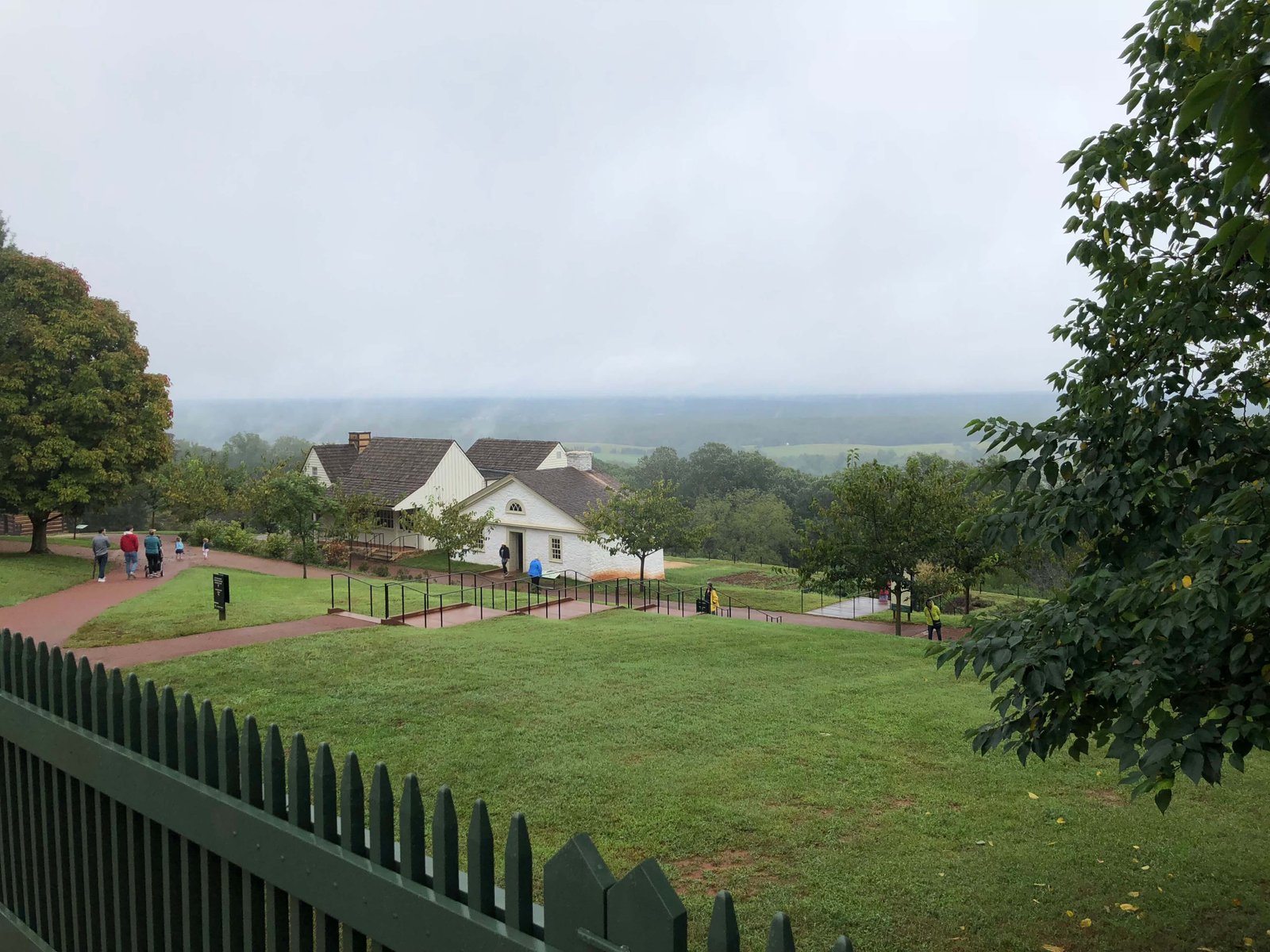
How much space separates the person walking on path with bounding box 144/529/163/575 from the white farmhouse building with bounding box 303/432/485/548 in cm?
1864

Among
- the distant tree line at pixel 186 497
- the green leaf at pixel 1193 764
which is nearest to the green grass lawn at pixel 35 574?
the distant tree line at pixel 186 497

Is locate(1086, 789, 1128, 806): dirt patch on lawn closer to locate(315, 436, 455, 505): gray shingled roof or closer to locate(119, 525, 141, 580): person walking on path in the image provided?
locate(119, 525, 141, 580): person walking on path

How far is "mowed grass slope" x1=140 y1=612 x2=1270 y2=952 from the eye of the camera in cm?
592

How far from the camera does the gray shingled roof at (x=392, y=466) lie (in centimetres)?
4606

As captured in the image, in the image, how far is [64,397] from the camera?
989 inches

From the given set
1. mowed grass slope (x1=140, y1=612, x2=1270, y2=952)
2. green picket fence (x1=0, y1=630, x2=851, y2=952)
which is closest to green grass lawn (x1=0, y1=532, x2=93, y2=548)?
mowed grass slope (x1=140, y1=612, x2=1270, y2=952)

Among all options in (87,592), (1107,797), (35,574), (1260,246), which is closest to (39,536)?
(35,574)

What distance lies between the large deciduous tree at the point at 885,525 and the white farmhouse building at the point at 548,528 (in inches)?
655

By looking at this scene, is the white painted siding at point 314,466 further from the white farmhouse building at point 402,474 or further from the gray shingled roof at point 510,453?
the gray shingled roof at point 510,453

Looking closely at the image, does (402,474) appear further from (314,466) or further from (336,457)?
(314,466)

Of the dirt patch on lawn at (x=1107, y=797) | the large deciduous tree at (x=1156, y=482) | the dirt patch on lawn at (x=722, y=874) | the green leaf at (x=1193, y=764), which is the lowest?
the dirt patch on lawn at (x=1107, y=797)

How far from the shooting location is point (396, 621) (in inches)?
717

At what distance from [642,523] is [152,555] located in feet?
58.1

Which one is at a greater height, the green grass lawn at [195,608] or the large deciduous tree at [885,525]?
the large deciduous tree at [885,525]
